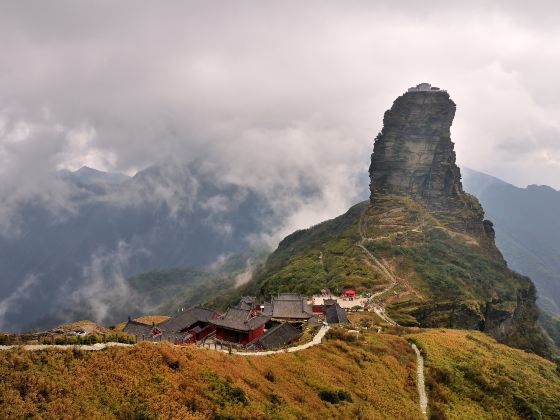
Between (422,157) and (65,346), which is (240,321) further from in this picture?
(422,157)

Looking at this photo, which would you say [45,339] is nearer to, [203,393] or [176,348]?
[176,348]

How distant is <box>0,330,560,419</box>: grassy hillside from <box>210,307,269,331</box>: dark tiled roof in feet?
53.3

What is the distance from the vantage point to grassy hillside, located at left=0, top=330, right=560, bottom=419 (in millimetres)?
23688

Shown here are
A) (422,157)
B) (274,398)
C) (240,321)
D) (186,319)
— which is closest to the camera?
(274,398)

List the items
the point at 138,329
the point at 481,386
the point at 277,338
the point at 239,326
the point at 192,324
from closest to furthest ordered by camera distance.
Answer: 1. the point at 481,386
2. the point at 277,338
3. the point at 239,326
4. the point at 138,329
5. the point at 192,324

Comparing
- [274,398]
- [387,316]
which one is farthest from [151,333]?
[387,316]

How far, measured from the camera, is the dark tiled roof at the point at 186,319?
219ft

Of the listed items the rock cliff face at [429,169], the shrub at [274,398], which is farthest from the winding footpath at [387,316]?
the rock cliff face at [429,169]

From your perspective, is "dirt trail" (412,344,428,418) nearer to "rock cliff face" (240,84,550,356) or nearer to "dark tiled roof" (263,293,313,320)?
"dark tiled roof" (263,293,313,320)

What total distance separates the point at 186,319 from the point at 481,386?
44.9 m

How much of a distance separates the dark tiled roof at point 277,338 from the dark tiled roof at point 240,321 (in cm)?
525

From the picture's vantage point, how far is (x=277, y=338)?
55031 millimetres

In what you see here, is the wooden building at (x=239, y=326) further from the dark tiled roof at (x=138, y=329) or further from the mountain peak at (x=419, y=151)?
the mountain peak at (x=419, y=151)

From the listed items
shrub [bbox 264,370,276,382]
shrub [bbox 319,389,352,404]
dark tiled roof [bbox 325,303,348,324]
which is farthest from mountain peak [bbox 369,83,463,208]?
shrub [bbox 264,370,276,382]
